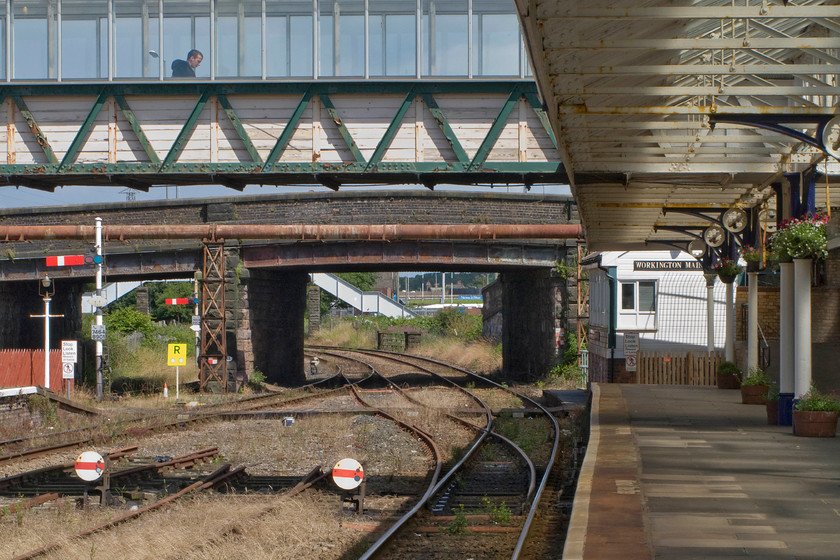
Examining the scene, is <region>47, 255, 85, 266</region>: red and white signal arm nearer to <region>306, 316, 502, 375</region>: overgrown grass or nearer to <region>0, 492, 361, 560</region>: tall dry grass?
<region>0, 492, 361, 560</region>: tall dry grass

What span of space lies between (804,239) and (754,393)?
5.35m

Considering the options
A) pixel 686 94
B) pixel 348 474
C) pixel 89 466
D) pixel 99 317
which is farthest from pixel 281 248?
pixel 686 94

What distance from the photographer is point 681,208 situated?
16.2 meters

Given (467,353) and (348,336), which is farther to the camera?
(348,336)

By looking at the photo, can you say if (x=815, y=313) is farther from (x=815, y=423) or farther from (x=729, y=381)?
(x=815, y=423)

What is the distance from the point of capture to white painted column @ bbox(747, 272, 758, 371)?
14.8 meters

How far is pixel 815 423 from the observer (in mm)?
11133

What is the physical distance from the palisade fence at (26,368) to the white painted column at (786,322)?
730 inches

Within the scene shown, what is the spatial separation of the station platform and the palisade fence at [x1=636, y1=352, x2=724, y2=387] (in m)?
8.87

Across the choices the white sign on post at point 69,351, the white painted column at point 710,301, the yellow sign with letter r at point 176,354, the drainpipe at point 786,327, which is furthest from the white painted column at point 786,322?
the yellow sign with letter r at point 176,354

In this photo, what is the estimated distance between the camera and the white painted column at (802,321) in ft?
36.6

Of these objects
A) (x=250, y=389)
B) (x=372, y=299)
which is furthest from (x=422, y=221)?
(x=372, y=299)

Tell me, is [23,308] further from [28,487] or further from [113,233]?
[28,487]

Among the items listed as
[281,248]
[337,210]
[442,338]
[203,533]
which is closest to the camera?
[203,533]
